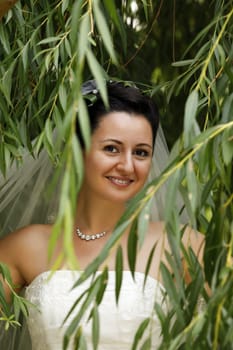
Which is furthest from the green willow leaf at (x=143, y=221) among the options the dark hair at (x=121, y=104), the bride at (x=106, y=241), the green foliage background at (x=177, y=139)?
the dark hair at (x=121, y=104)

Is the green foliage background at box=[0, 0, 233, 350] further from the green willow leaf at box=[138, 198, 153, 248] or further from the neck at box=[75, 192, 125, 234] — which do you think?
the neck at box=[75, 192, 125, 234]

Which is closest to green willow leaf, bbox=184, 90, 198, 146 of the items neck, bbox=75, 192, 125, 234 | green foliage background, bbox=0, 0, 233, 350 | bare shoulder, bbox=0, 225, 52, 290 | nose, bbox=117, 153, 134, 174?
green foliage background, bbox=0, 0, 233, 350

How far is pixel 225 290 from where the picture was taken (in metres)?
1.58

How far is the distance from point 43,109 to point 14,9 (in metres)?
0.27

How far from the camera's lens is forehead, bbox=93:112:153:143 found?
228 cm

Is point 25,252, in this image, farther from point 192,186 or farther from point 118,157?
point 192,186

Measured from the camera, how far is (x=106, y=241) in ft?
7.90

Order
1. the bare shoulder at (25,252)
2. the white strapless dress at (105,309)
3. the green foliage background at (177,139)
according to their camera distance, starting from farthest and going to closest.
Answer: the bare shoulder at (25,252) < the white strapless dress at (105,309) < the green foliage background at (177,139)

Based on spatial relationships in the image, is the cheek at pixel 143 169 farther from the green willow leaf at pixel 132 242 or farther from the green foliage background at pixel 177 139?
the green willow leaf at pixel 132 242

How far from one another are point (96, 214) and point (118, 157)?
216 mm

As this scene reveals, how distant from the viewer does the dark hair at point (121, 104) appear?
91.6 inches

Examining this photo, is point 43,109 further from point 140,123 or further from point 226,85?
point 226,85

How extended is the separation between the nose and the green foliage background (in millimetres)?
169

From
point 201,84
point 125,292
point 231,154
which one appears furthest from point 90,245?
point 231,154
